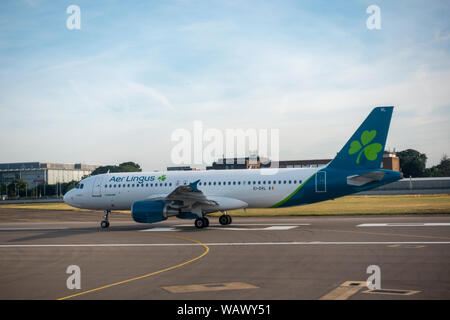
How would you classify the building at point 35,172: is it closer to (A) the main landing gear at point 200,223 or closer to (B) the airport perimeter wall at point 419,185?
(B) the airport perimeter wall at point 419,185

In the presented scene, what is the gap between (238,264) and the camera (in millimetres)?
13742

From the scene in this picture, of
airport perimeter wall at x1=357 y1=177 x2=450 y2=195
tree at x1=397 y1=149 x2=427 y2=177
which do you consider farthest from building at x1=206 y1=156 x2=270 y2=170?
tree at x1=397 y1=149 x2=427 y2=177

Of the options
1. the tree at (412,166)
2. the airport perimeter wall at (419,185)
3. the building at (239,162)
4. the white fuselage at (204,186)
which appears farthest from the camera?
the tree at (412,166)

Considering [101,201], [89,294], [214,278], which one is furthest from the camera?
[101,201]

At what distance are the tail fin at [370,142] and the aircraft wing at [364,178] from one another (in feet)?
2.25

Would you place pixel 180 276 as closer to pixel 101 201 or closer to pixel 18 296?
pixel 18 296

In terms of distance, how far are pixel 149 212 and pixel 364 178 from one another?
12.7 meters

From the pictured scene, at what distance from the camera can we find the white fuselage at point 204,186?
88.9 ft

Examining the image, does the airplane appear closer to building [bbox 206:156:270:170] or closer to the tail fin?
the tail fin

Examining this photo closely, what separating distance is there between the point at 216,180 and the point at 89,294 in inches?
750

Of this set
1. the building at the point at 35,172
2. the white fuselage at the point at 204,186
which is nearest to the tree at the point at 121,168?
the building at the point at 35,172

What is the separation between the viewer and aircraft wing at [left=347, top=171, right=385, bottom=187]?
24938mm

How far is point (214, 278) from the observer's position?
11.6m
